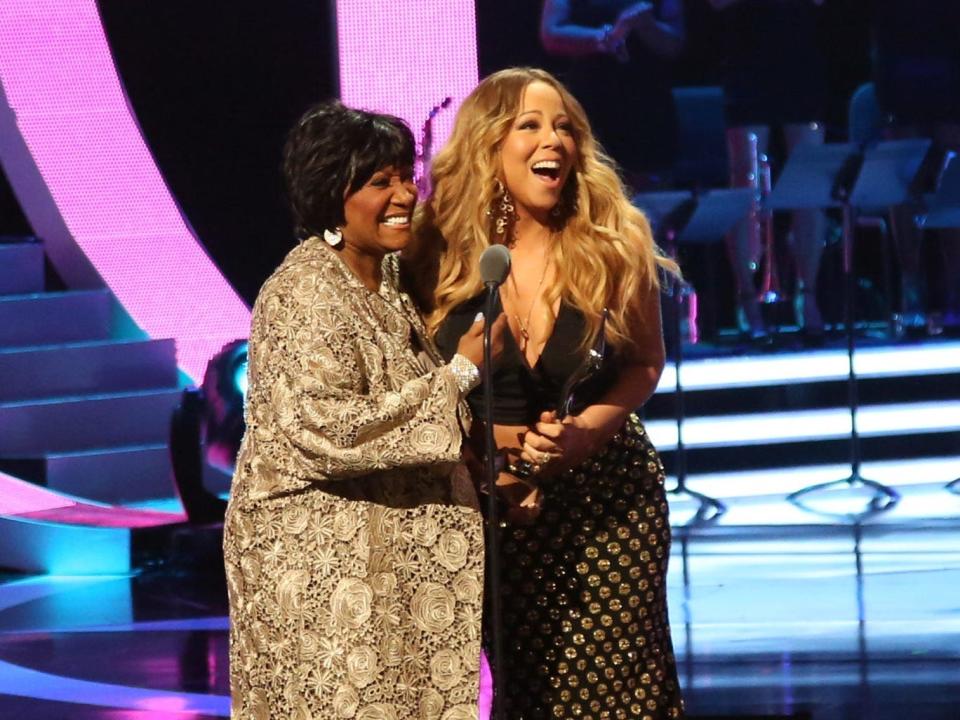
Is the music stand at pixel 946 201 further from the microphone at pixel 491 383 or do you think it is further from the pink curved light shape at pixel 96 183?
the microphone at pixel 491 383

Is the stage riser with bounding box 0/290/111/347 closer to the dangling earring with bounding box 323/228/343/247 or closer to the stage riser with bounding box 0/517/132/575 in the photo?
the stage riser with bounding box 0/517/132/575

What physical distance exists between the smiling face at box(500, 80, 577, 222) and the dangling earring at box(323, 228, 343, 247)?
425mm

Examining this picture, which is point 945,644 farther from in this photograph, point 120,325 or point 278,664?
point 120,325

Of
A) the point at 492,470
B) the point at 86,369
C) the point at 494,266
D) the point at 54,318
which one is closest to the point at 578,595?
the point at 492,470

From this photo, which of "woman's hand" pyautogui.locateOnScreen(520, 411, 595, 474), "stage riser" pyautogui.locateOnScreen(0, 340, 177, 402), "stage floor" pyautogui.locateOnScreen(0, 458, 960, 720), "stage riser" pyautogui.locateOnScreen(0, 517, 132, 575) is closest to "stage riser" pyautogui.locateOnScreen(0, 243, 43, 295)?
"stage riser" pyautogui.locateOnScreen(0, 340, 177, 402)

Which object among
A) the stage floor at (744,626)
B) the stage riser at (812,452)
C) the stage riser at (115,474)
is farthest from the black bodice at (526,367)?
the stage riser at (812,452)

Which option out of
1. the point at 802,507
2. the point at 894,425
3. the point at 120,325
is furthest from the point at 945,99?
the point at 120,325

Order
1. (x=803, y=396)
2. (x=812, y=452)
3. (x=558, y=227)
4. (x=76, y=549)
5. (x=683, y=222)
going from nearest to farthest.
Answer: (x=558, y=227) → (x=76, y=549) → (x=683, y=222) → (x=812, y=452) → (x=803, y=396)

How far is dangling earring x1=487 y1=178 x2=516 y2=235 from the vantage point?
3.13 metres

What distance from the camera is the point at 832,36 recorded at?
9906 mm

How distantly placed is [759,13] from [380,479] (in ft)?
22.4

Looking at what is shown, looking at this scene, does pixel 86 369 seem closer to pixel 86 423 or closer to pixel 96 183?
pixel 86 423

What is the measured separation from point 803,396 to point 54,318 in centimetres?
372

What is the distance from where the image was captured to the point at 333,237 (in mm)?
2781
